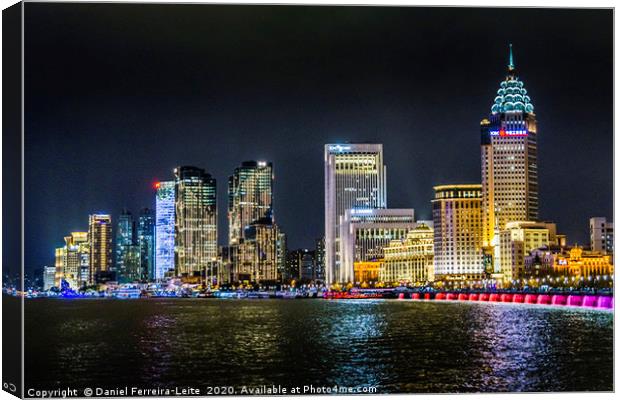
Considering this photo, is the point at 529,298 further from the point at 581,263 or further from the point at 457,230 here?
the point at 457,230

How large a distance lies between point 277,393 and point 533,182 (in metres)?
83.8

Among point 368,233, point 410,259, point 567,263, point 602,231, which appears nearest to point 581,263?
point 567,263

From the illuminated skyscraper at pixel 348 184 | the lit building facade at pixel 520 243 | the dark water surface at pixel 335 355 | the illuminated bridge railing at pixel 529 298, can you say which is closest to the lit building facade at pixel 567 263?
the lit building facade at pixel 520 243

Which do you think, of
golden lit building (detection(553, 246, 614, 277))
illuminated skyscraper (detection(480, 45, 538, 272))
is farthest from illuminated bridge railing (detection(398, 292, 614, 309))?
illuminated skyscraper (detection(480, 45, 538, 272))

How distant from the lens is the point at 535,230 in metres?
83.9

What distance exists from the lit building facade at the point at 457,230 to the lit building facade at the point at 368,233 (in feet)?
11.5

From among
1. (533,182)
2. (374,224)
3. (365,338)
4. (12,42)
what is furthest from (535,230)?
(12,42)

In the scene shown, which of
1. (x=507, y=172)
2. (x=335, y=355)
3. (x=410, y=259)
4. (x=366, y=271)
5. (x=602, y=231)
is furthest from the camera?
(x=366, y=271)

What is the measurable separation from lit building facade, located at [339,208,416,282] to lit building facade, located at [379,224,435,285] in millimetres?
1345

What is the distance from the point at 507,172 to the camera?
95.9 metres

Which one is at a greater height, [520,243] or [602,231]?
[520,243]

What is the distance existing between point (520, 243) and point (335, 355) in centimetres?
6542

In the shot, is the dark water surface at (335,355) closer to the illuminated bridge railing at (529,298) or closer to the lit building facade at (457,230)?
the illuminated bridge railing at (529,298)

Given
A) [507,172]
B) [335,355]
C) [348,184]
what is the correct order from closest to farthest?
1. [335,355]
2. [348,184]
3. [507,172]
